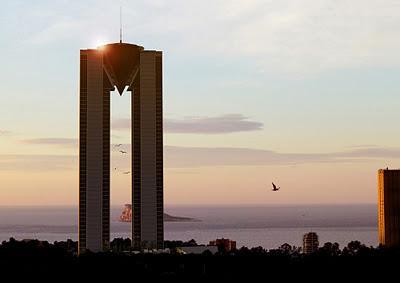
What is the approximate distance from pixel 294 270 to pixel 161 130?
255ft

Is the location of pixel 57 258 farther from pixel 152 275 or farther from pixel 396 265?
pixel 396 265

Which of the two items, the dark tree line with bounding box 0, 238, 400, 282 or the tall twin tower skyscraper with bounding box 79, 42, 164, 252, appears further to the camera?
the tall twin tower skyscraper with bounding box 79, 42, 164, 252

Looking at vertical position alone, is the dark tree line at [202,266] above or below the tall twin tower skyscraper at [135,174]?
below

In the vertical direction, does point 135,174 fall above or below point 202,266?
above

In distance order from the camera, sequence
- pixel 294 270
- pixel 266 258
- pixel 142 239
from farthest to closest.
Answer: pixel 142 239
pixel 266 258
pixel 294 270

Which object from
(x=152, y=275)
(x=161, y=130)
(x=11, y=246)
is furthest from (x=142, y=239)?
(x=152, y=275)

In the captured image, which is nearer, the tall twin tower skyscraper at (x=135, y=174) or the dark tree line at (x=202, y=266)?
the dark tree line at (x=202, y=266)

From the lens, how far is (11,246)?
167 meters

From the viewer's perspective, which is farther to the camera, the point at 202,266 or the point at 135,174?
the point at 135,174

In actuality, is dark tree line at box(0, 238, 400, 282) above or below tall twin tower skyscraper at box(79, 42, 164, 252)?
below

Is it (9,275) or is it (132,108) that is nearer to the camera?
(9,275)

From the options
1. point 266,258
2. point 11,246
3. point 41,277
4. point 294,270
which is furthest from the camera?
point 11,246

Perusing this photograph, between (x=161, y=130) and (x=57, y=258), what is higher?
(x=161, y=130)

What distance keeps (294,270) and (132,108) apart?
82.0m
